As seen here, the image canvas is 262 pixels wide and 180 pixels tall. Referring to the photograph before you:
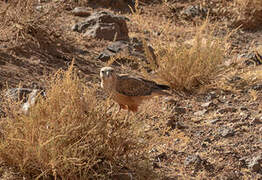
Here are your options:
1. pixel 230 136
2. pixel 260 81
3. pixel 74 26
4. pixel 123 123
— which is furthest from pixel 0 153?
pixel 74 26

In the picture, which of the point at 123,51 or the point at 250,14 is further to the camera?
the point at 250,14

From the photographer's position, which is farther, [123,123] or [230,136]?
[230,136]

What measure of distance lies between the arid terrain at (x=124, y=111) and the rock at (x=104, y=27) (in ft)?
0.06

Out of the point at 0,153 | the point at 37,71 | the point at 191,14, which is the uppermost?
the point at 0,153

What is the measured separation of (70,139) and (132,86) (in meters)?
1.98

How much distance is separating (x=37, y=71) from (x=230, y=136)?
9.48 feet

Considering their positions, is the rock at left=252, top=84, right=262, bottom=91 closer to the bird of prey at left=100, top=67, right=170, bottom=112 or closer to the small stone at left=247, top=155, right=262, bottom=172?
the bird of prey at left=100, top=67, right=170, bottom=112

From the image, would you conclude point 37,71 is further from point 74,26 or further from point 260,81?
point 260,81

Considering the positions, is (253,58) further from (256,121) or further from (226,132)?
(226,132)

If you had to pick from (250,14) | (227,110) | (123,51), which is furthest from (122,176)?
(250,14)

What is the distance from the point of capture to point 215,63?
6043 millimetres

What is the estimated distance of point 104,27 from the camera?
7.61 meters

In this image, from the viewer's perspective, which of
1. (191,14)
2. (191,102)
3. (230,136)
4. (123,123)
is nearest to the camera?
(123,123)

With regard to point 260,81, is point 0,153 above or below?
above
